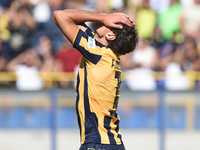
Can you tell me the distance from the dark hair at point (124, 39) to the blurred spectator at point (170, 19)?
502cm

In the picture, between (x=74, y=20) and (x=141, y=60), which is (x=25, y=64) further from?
(x=74, y=20)

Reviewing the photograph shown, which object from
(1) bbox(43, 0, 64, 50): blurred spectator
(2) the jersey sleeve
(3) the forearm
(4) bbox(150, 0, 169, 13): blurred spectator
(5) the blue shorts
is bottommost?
(5) the blue shorts

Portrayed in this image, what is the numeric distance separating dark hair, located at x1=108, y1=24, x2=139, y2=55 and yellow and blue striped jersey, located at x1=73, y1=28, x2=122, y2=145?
0.28 feet

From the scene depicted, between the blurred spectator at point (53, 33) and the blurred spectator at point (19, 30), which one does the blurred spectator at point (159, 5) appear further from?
the blurred spectator at point (19, 30)

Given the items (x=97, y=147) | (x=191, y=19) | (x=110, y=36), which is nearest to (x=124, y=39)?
(x=110, y=36)

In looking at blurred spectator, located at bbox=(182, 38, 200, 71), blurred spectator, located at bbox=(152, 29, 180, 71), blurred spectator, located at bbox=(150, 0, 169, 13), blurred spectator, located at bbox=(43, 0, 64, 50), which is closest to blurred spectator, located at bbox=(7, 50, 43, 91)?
blurred spectator, located at bbox=(43, 0, 64, 50)

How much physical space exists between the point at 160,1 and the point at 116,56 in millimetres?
5176

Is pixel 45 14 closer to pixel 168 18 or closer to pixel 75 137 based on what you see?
pixel 168 18

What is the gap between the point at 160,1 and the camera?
7387 mm

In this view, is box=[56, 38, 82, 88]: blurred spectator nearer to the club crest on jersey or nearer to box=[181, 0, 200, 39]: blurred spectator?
box=[181, 0, 200, 39]: blurred spectator

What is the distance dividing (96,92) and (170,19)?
5327 millimetres

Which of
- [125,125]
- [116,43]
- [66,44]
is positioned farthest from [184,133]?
[66,44]

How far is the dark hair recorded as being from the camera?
2.47 meters

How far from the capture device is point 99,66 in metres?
2.52
